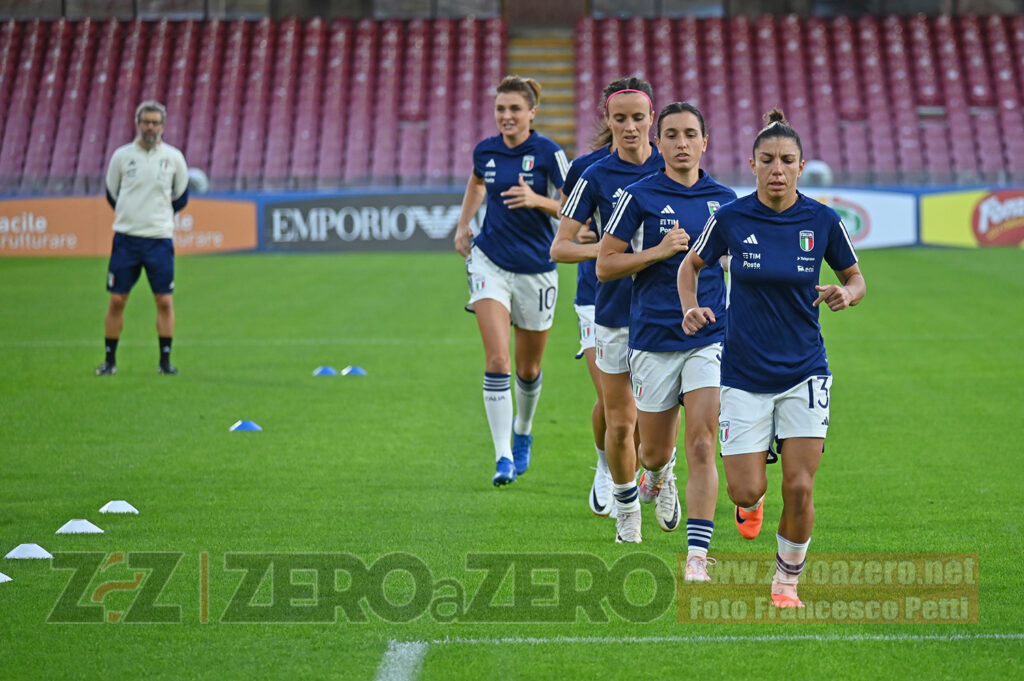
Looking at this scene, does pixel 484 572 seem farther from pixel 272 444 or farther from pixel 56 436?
pixel 56 436

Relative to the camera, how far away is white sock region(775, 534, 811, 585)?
5.48 meters

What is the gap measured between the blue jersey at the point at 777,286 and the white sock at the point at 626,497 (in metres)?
1.21

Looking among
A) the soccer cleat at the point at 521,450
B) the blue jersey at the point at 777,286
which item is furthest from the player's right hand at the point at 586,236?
the soccer cleat at the point at 521,450

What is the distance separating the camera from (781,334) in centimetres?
550

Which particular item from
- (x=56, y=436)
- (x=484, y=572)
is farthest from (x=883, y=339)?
(x=484, y=572)

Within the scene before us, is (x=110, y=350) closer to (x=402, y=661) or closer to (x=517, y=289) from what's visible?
(x=517, y=289)

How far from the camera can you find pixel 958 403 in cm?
1094

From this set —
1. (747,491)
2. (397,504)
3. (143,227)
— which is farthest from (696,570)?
(143,227)

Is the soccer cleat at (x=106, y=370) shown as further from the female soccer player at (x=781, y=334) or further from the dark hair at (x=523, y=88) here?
the female soccer player at (x=781, y=334)

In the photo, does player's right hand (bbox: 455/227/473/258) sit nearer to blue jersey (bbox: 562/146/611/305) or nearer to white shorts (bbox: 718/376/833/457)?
blue jersey (bbox: 562/146/611/305)

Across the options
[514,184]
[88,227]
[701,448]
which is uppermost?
[88,227]

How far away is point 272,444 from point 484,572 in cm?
365

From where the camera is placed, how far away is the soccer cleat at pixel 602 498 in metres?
7.30

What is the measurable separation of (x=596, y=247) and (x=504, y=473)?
1844 millimetres
